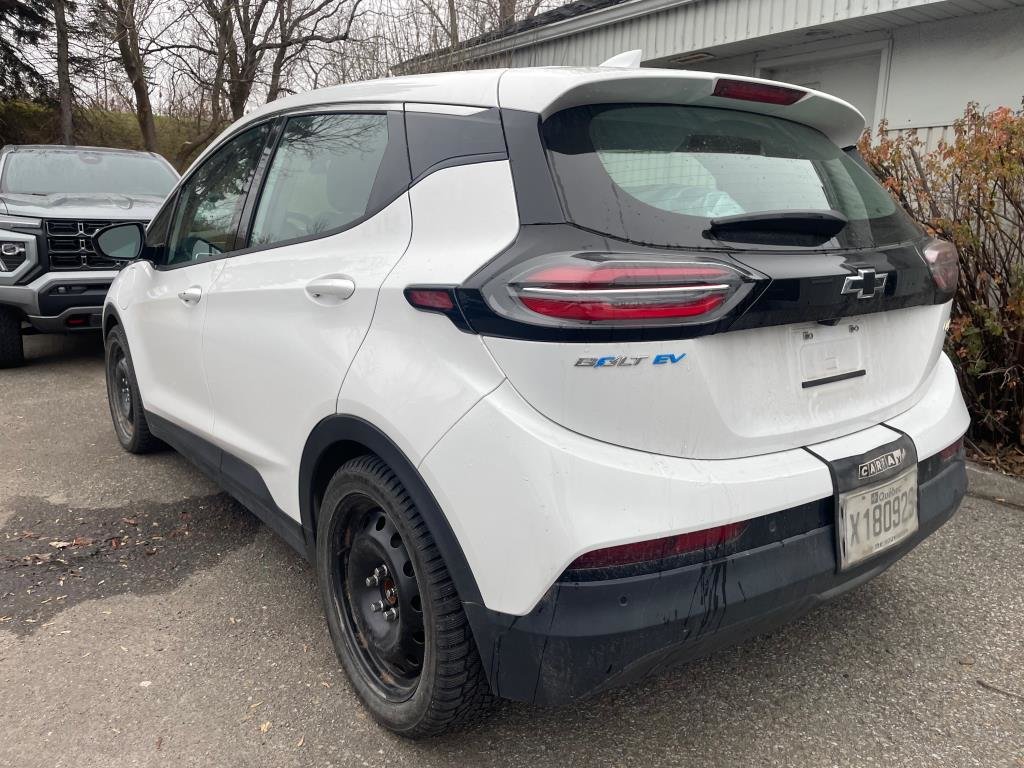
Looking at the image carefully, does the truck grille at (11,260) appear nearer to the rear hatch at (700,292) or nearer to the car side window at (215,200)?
the car side window at (215,200)

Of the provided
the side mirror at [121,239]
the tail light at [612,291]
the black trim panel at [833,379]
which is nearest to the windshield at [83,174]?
the side mirror at [121,239]

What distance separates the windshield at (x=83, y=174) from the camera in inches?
271

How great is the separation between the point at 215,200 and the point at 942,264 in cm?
269

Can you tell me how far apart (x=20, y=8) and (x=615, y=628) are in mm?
21840

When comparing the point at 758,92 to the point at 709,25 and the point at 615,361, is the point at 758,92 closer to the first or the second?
the point at 615,361

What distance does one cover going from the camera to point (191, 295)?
303cm

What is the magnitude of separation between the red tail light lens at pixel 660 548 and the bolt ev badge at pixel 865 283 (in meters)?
0.66

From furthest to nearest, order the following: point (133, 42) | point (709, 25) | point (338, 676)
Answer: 1. point (133, 42)
2. point (709, 25)
3. point (338, 676)

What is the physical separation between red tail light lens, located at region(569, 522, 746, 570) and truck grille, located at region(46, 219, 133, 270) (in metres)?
5.81

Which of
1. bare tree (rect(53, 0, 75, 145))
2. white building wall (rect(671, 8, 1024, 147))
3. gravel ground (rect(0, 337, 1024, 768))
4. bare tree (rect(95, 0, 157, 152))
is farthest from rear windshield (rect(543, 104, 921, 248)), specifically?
bare tree (rect(53, 0, 75, 145))

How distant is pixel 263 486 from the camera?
262cm

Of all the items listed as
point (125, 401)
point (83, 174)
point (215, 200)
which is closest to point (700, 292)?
point (215, 200)

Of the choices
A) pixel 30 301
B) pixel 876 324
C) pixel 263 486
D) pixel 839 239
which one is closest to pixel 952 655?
pixel 876 324

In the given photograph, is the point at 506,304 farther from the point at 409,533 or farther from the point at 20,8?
the point at 20,8
